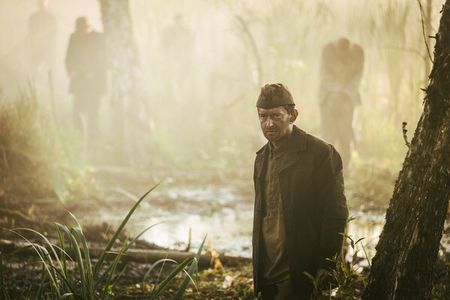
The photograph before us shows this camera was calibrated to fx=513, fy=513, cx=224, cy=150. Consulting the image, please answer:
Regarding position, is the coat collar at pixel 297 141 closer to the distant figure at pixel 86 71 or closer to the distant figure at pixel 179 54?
the distant figure at pixel 86 71

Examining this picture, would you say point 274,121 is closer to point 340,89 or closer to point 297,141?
point 297,141

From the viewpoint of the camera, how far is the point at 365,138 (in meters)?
10.1

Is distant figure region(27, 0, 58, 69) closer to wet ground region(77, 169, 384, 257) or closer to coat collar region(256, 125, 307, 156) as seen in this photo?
wet ground region(77, 169, 384, 257)

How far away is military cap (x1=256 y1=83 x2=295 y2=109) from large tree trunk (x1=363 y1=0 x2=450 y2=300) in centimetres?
68

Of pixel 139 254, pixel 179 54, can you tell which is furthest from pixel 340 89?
pixel 179 54

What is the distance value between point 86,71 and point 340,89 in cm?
562

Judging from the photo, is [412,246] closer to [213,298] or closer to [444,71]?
[444,71]

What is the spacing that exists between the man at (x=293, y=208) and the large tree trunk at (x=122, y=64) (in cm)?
758

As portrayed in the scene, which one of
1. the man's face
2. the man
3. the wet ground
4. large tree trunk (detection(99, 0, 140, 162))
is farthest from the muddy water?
the man's face

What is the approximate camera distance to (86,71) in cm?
1110

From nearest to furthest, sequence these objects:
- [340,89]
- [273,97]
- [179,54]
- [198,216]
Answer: [273,97]
[198,216]
[340,89]
[179,54]

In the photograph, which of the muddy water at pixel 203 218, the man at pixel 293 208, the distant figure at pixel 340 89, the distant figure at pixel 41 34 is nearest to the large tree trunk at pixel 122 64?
the muddy water at pixel 203 218

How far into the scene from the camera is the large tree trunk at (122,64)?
9.76 metres

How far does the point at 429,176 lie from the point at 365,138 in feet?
26.1
